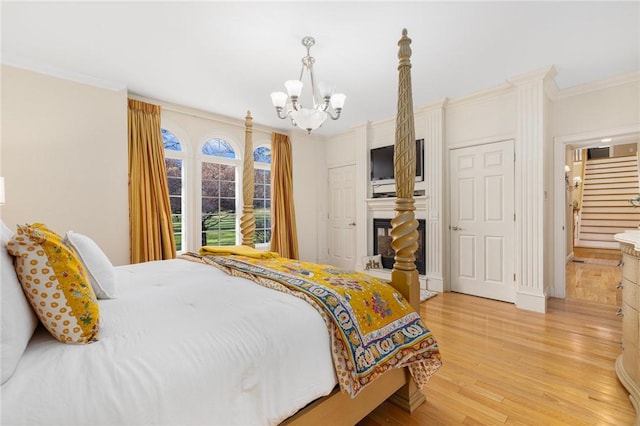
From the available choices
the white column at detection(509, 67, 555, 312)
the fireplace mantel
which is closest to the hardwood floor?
the white column at detection(509, 67, 555, 312)

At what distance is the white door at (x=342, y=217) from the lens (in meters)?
5.41

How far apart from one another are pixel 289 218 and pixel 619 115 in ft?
14.5

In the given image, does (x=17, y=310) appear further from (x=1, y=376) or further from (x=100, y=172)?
(x=100, y=172)

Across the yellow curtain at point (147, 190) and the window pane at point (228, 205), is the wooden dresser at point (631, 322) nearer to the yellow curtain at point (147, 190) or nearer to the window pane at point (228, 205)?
the yellow curtain at point (147, 190)

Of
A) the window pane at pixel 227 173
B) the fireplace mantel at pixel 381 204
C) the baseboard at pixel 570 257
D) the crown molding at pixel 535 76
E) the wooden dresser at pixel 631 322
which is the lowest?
the baseboard at pixel 570 257

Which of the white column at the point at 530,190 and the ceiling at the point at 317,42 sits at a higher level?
the ceiling at the point at 317,42

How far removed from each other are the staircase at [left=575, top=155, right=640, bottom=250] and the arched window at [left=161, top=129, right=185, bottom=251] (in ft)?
28.5

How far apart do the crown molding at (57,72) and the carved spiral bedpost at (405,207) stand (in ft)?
10.8

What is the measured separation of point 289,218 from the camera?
5.25m

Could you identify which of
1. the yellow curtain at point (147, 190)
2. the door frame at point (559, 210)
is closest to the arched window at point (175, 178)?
the yellow curtain at point (147, 190)

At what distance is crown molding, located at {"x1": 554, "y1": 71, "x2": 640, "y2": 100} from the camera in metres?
3.09

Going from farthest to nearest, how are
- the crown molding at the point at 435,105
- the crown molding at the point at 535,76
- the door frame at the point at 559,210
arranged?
the crown molding at the point at 435,105 < the door frame at the point at 559,210 < the crown molding at the point at 535,76

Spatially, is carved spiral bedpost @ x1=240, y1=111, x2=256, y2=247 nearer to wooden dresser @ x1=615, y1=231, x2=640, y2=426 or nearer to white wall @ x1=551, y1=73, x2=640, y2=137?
wooden dresser @ x1=615, y1=231, x2=640, y2=426

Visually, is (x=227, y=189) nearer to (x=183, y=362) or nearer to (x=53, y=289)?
(x=53, y=289)
